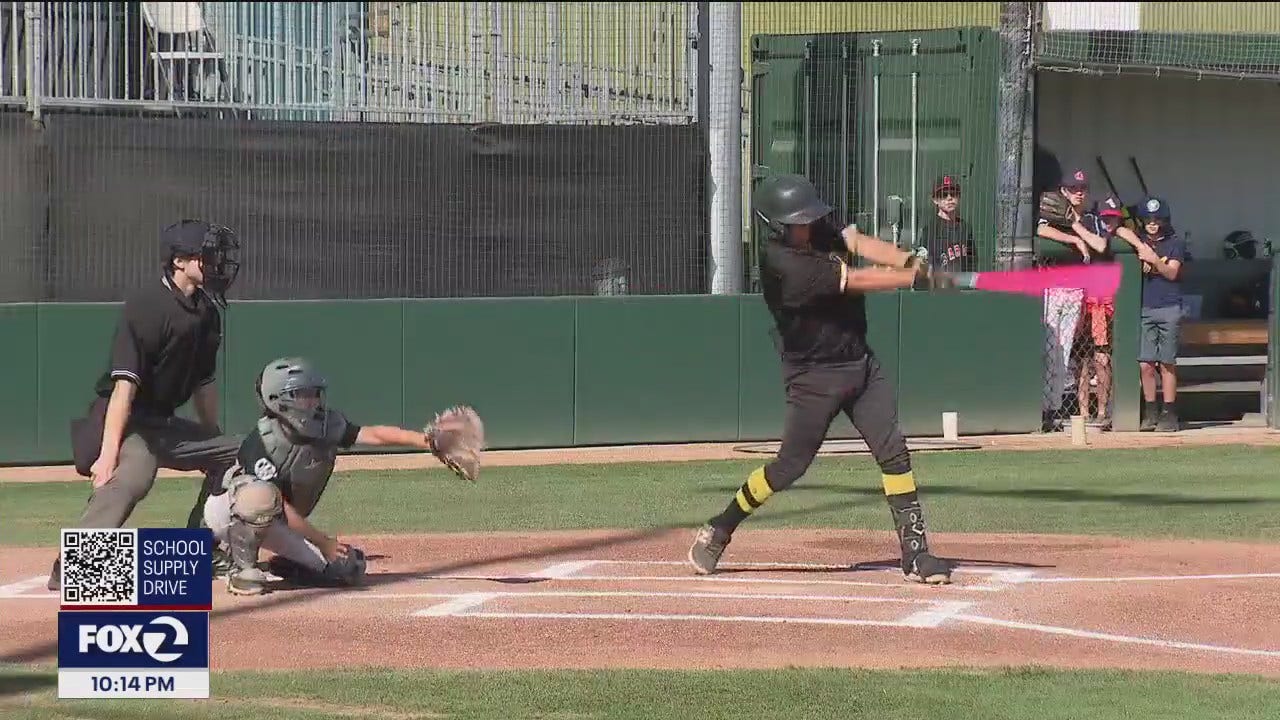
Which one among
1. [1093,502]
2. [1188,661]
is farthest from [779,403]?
[1188,661]

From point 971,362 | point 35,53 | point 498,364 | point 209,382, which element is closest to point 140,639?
point 209,382

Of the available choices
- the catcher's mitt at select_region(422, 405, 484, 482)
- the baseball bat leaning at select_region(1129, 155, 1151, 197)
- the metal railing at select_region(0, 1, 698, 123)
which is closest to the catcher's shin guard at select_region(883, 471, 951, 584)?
the catcher's mitt at select_region(422, 405, 484, 482)

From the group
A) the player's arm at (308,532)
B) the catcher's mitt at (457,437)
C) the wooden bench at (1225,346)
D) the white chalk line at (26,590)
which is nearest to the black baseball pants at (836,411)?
the catcher's mitt at (457,437)

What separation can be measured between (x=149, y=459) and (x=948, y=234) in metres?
10.4

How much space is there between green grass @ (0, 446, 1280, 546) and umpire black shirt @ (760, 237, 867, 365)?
258 centimetres

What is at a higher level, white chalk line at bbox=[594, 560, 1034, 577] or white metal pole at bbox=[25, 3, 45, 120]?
white metal pole at bbox=[25, 3, 45, 120]

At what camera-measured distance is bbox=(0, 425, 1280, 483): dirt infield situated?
15.4m

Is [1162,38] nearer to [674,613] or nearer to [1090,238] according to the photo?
[1090,238]

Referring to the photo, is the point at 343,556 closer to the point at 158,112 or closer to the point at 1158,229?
the point at 158,112

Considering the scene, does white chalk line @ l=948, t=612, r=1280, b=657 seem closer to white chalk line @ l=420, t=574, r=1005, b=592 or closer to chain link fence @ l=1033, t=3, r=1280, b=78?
white chalk line @ l=420, t=574, r=1005, b=592

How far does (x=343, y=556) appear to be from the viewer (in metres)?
9.21

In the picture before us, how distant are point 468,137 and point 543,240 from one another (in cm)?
114

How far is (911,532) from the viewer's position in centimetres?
920

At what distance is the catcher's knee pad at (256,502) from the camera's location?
8.69 metres
